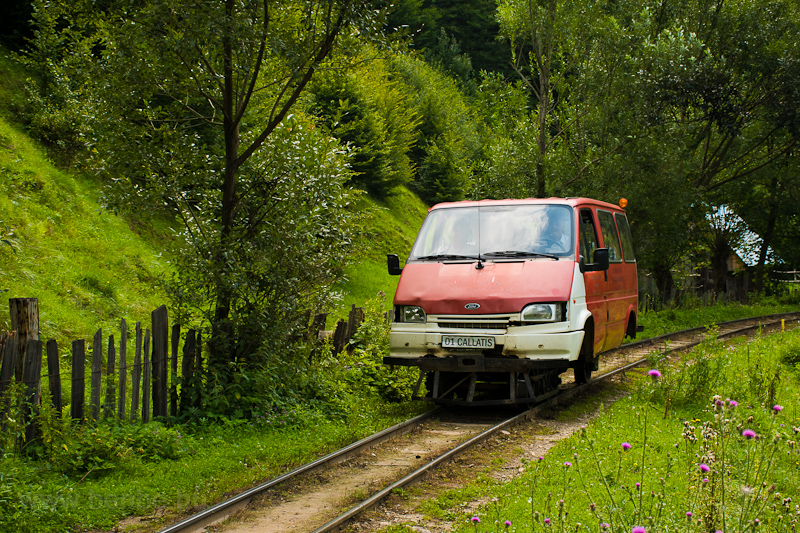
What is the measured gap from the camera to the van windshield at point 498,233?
9359mm

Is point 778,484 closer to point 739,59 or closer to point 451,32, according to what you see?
point 739,59

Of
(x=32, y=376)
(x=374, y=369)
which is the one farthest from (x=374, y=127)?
(x=32, y=376)

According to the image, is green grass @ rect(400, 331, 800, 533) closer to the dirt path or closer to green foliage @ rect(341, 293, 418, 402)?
the dirt path

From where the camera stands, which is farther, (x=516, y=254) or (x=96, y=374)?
(x=516, y=254)

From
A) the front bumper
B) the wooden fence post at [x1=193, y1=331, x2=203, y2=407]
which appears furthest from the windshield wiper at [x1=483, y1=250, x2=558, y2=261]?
the wooden fence post at [x1=193, y1=331, x2=203, y2=407]

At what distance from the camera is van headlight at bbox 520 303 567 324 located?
8.59m

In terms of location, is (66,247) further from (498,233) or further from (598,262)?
(598,262)

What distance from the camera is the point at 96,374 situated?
693cm

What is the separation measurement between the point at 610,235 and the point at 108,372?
763cm

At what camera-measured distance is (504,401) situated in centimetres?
888

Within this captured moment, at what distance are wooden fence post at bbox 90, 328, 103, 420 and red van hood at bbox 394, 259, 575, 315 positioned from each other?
12.0 ft

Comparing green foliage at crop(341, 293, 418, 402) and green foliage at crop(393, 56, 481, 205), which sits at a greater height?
green foliage at crop(393, 56, 481, 205)

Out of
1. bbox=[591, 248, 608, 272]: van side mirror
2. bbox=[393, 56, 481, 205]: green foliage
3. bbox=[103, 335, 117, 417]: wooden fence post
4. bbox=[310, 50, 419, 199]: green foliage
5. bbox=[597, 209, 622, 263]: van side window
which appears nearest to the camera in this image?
bbox=[103, 335, 117, 417]: wooden fence post

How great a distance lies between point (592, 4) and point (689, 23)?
5910 mm
